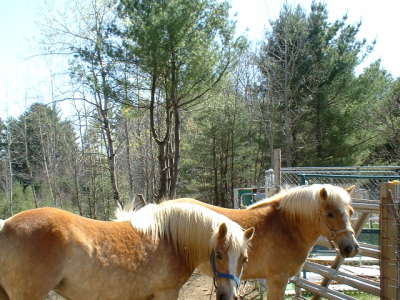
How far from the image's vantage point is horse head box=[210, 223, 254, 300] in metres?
2.95

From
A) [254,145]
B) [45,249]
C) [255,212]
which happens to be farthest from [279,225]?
[254,145]

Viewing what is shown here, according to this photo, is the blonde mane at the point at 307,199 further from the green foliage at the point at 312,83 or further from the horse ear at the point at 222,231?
the green foliage at the point at 312,83

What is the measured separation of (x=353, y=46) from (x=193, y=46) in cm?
1077

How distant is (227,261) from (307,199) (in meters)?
1.62

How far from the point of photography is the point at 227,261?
3014 millimetres

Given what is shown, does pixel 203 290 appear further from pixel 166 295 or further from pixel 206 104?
pixel 206 104

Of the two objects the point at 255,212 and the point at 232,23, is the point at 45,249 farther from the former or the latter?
the point at 232,23

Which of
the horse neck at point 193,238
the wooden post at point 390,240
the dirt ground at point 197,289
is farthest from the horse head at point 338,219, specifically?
the dirt ground at point 197,289

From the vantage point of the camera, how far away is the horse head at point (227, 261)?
2.95 metres

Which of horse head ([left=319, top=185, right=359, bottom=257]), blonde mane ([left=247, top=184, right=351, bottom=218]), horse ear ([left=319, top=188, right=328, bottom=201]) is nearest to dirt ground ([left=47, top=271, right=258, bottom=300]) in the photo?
blonde mane ([left=247, top=184, right=351, bottom=218])

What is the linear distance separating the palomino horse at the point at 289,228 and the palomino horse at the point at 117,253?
2.85 ft

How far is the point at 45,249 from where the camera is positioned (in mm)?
2791

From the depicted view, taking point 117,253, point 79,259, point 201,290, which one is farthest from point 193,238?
point 201,290

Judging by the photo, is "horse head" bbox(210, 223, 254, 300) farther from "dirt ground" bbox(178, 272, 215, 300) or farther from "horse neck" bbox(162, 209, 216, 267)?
"dirt ground" bbox(178, 272, 215, 300)
